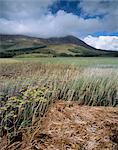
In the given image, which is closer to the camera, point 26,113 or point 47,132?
point 47,132

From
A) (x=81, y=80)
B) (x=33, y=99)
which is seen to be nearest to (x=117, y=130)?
(x=33, y=99)

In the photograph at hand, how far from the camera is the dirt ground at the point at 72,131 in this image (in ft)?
13.4

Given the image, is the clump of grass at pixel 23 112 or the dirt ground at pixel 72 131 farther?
the clump of grass at pixel 23 112

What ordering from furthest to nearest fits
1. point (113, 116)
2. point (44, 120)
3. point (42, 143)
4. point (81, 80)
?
1. point (81, 80)
2. point (113, 116)
3. point (44, 120)
4. point (42, 143)

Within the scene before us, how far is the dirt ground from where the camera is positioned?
4.08 meters

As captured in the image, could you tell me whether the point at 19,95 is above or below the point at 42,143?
above

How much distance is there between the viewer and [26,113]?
16.0 feet

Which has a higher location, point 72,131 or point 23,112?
point 23,112

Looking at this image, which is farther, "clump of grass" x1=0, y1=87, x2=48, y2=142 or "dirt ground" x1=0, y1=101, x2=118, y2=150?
"clump of grass" x1=0, y1=87, x2=48, y2=142

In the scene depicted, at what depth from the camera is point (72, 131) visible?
4.36 m

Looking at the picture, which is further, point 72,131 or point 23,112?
point 23,112

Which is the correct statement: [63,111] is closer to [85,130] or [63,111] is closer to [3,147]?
[85,130]

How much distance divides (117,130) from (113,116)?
560 mm

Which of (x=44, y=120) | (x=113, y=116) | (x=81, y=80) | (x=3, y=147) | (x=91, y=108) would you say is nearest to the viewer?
(x=3, y=147)
